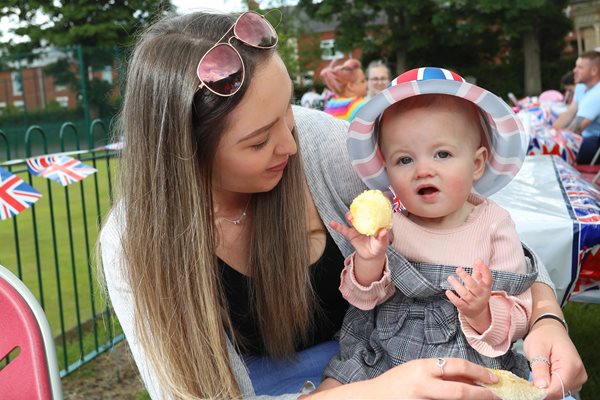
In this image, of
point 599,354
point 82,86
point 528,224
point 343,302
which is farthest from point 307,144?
point 82,86

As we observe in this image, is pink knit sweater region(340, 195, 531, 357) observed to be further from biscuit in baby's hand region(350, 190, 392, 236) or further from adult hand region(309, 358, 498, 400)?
adult hand region(309, 358, 498, 400)

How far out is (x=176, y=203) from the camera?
1.56 metres

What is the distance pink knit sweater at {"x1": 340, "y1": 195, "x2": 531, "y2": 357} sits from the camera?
1.52 meters

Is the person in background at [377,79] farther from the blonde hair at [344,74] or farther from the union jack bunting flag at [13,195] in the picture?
the union jack bunting flag at [13,195]

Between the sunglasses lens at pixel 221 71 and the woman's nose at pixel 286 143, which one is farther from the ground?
the sunglasses lens at pixel 221 71

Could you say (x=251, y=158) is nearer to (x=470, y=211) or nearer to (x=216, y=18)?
(x=216, y=18)

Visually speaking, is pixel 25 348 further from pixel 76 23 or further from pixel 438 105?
pixel 76 23

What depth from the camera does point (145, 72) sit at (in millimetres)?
1515

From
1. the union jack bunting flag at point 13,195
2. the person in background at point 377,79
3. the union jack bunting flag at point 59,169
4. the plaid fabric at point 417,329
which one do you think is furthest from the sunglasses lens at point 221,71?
the person in background at point 377,79

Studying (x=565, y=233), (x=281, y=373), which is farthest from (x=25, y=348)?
(x=565, y=233)

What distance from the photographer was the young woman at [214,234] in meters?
1.49

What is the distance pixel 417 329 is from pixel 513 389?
0.34 m

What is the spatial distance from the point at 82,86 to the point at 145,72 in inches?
717

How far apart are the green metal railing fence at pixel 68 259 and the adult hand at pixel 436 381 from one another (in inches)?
36.6
